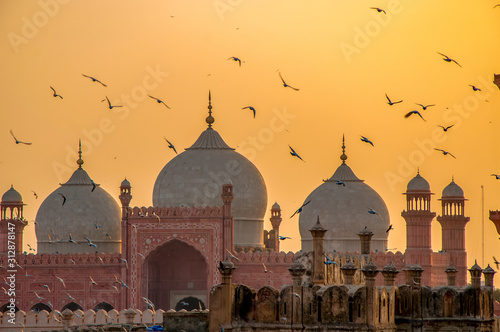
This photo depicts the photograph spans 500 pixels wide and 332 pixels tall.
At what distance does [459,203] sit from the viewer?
200 ft

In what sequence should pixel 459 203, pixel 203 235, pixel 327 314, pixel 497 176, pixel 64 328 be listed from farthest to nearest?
1. pixel 459 203
2. pixel 203 235
3. pixel 64 328
4. pixel 497 176
5. pixel 327 314

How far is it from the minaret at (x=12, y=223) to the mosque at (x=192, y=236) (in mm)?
57

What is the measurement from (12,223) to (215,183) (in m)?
9.65

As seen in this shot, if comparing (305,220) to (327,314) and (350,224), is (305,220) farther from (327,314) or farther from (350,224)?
(327,314)

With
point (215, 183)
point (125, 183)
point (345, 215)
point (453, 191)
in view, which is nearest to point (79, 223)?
point (125, 183)

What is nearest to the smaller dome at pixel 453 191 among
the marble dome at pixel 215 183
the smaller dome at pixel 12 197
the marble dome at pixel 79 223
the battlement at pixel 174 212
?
the marble dome at pixel 215 183

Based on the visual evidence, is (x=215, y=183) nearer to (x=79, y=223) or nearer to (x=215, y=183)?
(x=215, y=183)

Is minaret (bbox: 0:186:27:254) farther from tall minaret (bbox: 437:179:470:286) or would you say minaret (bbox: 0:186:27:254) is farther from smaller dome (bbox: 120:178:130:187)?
tall minaret (bbox: 437:179:470:286)

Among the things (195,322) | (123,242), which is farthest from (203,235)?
(195,322)

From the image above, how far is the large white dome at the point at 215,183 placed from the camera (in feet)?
197

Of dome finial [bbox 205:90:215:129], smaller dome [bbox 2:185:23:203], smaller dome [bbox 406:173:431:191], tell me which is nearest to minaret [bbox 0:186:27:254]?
smaller dome [bbox 2:185:23:203]

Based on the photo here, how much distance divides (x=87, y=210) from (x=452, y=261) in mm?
16774

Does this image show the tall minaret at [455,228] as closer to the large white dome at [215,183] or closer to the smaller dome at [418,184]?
the smaller dome at [418,184]

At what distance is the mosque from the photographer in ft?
187
